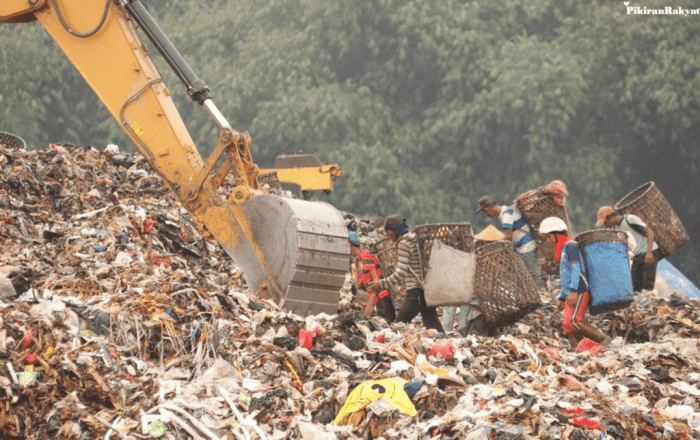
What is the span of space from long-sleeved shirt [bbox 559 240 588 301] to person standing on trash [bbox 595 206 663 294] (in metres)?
2.28

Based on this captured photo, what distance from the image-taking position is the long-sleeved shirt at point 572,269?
8289mm

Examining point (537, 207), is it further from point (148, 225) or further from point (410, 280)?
point (148, 225)

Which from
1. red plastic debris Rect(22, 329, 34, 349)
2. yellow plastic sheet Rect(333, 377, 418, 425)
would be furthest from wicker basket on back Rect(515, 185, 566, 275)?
red plastic debris Rect(22, 329, 34, 349)

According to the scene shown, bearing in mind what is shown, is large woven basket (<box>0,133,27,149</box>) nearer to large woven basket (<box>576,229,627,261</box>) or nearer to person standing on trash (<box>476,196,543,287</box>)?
person standing on trash (<box>476,196,543,287</box>)

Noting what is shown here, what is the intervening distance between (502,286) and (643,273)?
263 centimetres

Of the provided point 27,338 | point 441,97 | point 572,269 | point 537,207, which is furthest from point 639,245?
point 441,97

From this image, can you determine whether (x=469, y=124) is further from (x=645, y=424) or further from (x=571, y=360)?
(x=645, y=424)

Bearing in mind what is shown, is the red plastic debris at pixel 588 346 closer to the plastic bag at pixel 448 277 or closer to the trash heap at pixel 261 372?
the trash heap at pixel 261 372

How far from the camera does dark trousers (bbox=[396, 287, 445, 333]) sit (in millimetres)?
9391

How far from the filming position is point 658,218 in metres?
11.2

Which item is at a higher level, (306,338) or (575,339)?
(306,338)

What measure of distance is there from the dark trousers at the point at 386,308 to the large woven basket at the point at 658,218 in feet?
10.0

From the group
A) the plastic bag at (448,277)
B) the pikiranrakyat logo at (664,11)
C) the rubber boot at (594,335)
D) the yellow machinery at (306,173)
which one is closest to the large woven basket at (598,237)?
the rubber boot at (594,335)

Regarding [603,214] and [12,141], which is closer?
[603,214]
